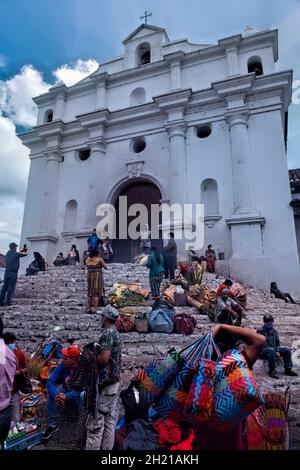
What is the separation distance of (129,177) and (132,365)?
1134cm

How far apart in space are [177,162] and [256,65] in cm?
639

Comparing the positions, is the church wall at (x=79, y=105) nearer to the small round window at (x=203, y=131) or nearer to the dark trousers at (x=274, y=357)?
the small round window at (x=203, y=131)

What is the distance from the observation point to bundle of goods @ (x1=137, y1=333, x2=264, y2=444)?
1.69 meters

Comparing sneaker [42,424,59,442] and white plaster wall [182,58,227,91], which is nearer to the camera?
sneaker [42,424,59,442]

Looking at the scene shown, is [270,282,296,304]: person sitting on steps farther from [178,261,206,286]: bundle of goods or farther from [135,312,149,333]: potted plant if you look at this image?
[135,312,149,333]: potted plant

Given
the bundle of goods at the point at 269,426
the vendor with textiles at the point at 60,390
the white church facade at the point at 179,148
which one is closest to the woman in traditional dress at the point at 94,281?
the vendor with textiles at the point at 60,390

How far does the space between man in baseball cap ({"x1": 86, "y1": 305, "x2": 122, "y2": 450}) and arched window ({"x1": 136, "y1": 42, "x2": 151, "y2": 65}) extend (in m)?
18.0

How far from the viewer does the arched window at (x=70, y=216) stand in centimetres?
1576

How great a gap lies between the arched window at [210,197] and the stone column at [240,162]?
1011 mm

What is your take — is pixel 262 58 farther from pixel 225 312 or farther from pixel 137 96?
pixel 225 312

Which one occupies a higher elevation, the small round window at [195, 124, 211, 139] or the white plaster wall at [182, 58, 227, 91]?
the white plaster wall at [182, 58, 227, 91]

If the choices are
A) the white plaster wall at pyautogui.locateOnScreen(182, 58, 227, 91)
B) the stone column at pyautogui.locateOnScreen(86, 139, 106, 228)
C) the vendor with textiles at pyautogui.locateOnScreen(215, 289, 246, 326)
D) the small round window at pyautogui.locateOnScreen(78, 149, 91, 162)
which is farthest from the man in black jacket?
the small round window at pyautogui.locateOnScreen(78, 149, 91, 162)
